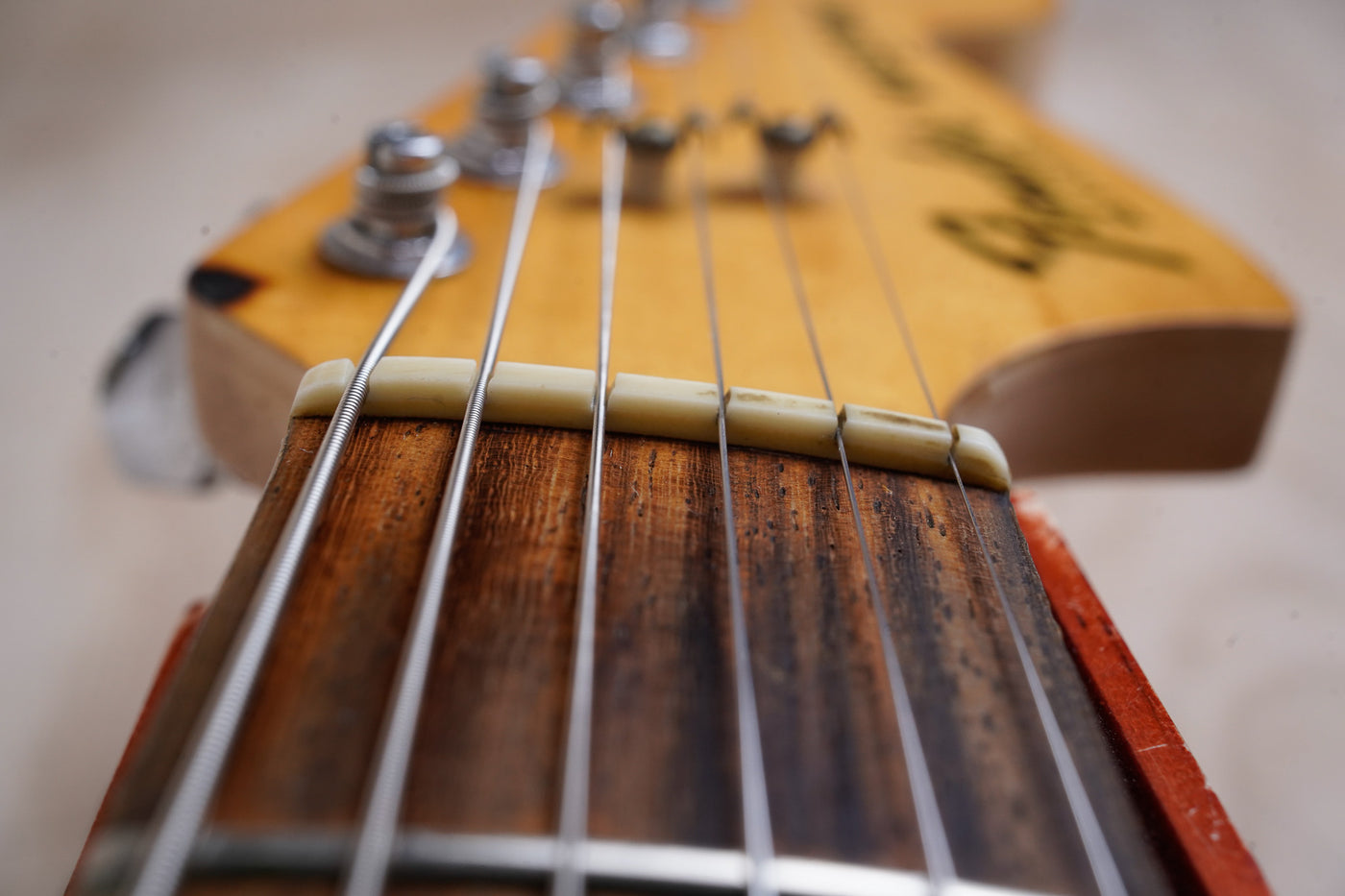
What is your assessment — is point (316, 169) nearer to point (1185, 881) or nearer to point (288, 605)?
point (288, 605)

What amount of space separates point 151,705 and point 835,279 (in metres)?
0.49

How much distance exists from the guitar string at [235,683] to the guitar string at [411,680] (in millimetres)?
42

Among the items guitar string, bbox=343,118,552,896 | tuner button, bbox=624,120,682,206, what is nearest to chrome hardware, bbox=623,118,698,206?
tuner button, bbox=624,120,682,206

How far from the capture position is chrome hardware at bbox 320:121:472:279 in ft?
2.06

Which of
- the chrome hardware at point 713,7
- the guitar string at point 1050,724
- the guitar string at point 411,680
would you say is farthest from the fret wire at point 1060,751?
the chrome hardware at point 713,7

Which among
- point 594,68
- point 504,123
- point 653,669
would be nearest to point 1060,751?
point 653,669

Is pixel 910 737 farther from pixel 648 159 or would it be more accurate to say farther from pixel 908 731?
pixel 648 159

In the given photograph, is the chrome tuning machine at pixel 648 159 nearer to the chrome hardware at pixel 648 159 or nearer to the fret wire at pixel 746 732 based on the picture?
the chrome hardware at pixel 648 159

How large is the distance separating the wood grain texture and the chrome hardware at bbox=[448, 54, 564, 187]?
19 millimetres

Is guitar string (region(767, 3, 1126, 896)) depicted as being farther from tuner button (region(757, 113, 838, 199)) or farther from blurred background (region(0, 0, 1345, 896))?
blurred background (region(0, 0, 1345, 896))

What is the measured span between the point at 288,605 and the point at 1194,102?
2347 mm

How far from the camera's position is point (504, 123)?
824 millimetres

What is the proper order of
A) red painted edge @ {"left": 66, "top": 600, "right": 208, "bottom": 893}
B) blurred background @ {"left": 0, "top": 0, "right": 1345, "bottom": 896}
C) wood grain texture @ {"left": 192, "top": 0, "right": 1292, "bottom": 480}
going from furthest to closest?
blurred background @ {"left": 0, "top": 0, "right": 1345, "bottom": 896}, wood grain texture @ {"left": 192, "top": 0, "right": 1292, "bottom": 480}, red painted edge @ {"left": 66, "top": 600, "right": 208, "bottom": 893}

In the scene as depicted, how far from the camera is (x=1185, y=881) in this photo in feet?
1.09
